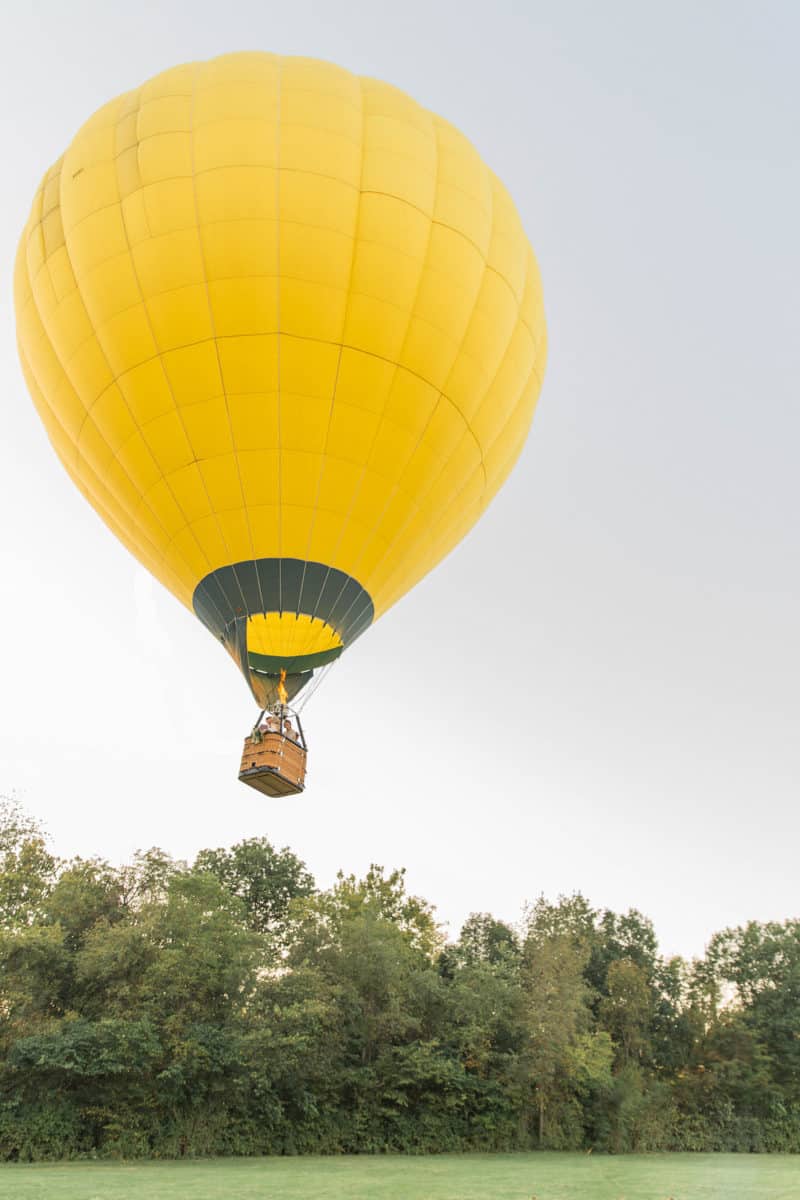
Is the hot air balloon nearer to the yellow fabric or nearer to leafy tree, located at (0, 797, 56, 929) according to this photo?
the yellow fabric

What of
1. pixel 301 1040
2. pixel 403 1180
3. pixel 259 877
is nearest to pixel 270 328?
pixel 403 1180

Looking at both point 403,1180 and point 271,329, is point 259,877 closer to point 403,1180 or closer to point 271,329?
point 403,1180

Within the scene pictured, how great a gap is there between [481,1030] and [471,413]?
1857 cm

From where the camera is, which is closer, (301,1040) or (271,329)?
(271,329)

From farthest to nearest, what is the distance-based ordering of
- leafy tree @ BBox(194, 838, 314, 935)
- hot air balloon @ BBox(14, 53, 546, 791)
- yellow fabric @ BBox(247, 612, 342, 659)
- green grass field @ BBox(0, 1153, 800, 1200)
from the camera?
leafy tree @ BBox(194, 838, 314, 935) → green grass field @ BBox(0, 1153, 800, 1200) → yellow fabric @ BBox(247, 612, 342, 659) → hot air balloon @ BBox(14, 53, 546, 791)

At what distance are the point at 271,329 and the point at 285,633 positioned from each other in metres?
3.25

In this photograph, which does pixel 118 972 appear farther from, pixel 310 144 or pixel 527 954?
pixel 310 144

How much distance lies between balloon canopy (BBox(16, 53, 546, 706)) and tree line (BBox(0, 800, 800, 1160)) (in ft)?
42.1

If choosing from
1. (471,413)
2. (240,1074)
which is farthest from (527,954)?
(471,413)

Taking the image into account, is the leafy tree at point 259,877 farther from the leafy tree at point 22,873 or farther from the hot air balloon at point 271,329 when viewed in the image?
the hot air balloon at point 271,329

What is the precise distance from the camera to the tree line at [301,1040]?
1773cm

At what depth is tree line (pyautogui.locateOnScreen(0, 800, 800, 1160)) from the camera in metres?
17.7

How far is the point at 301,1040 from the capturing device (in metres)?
18.9

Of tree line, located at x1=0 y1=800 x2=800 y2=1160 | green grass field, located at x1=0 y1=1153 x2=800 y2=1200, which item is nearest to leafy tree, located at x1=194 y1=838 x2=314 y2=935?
tree line, located at x1=0 y1=800 x2=800 y2=1160
